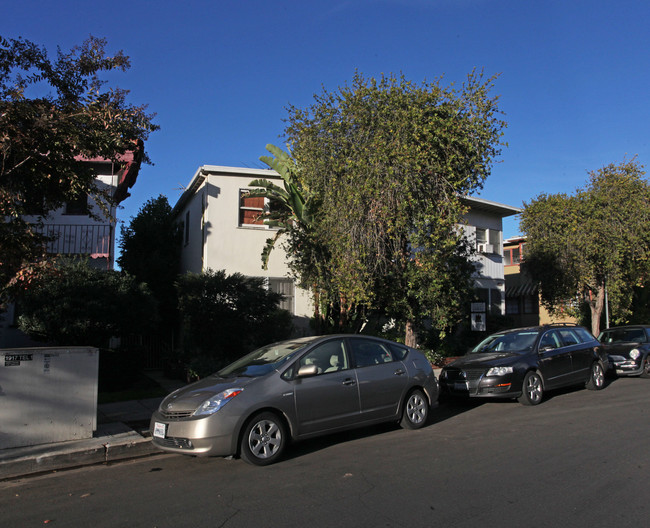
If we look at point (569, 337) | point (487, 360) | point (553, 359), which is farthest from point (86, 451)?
point (569, 337)

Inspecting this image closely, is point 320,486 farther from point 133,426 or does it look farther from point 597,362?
point 597,362

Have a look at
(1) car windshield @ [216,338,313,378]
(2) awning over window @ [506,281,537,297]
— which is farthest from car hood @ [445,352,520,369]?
(2) awning over window @ [506,281,537,297]

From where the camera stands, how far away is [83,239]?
1449cm

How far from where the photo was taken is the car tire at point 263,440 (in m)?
5.89

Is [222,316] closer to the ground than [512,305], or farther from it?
closer to the ground

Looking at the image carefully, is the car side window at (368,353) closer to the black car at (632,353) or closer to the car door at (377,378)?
the car door at (377,378)

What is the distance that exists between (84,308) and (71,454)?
5.26 meters

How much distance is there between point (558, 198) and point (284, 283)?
11.2 m

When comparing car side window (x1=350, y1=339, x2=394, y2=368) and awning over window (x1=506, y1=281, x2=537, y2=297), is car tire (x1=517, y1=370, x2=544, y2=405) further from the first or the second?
awning over window (x1=506, y1=281, x2=537, y2=297)

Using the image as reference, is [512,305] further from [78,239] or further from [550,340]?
[78,239]

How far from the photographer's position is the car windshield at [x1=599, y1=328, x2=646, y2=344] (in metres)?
14.3

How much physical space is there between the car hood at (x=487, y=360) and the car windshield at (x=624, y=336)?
6318mm

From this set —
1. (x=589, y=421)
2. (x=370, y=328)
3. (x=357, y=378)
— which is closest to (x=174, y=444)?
(x=357, y=378)

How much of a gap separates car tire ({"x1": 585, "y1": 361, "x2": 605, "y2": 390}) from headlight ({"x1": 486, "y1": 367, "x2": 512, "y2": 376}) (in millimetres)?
3100
